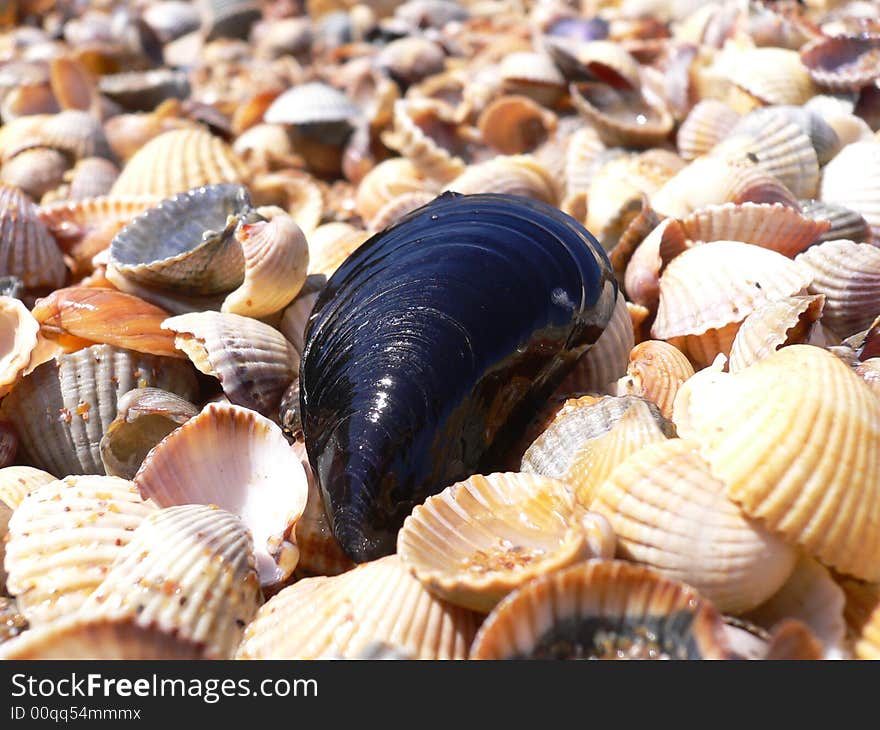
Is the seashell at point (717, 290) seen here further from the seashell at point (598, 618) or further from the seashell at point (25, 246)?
the seashell at point (25, 246)

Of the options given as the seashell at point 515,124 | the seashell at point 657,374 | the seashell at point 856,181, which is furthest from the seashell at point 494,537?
the seashell at point 515,124

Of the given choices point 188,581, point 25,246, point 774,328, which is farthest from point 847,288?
point 25,246

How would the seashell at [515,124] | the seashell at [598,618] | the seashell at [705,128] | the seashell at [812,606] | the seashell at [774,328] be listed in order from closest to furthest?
the seashell at [598,618]
the seashell at [812,606]
the seashell at [774,328]
the seashell at [705,128]
the seashell at [515,124]

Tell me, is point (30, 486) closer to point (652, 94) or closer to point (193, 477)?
point (193, 477)

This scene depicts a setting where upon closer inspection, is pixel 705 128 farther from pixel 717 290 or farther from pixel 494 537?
pixel 494 537
